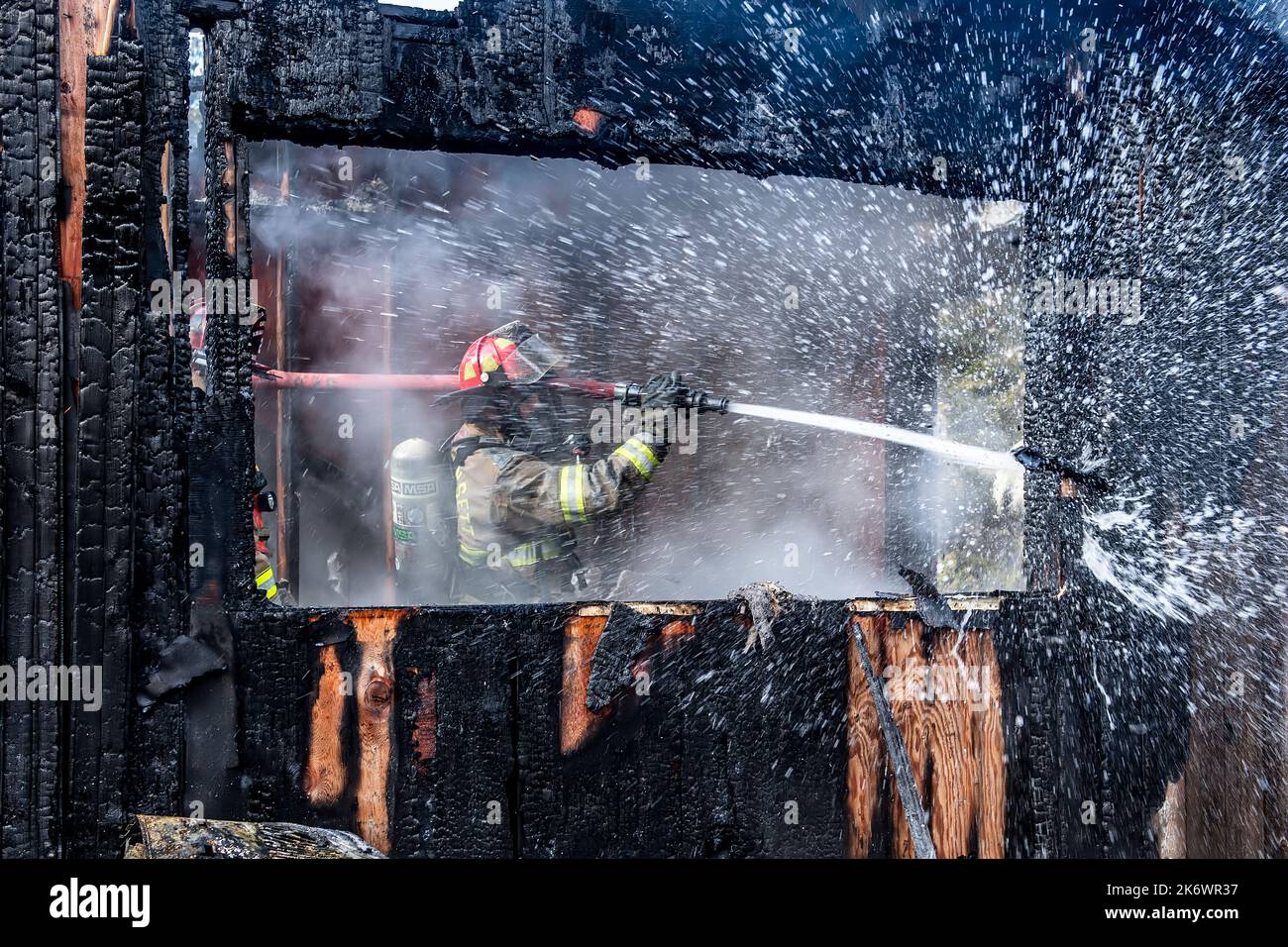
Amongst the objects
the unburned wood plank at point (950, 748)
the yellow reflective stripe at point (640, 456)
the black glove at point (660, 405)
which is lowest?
the unburned wood plank at point (950, 748)

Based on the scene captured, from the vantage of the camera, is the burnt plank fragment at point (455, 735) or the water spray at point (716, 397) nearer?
the burnt plank fragment at point (455, 735)

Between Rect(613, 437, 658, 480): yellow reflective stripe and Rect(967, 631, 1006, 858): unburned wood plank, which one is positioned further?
Rect(613, 437, 658, 480): yellow reflective stripe

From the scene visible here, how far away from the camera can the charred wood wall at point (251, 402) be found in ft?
6.26

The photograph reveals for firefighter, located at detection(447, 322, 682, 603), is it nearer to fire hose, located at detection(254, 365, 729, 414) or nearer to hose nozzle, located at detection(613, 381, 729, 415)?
hose nozzle, located at detection(613, 381, 729, 415)

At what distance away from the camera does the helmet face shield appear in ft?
12.6

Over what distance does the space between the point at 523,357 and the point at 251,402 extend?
185 cm

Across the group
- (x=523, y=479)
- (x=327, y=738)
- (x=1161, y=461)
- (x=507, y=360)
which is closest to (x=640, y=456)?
(x=523, y=479)

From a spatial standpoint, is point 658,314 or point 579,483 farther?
point 658,314

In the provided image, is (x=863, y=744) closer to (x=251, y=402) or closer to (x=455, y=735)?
(x=455, y=735)

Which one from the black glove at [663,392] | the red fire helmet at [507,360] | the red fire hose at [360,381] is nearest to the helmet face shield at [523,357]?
the red fire helmet at [507,360]

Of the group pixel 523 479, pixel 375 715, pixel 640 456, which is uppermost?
pixel 640 456

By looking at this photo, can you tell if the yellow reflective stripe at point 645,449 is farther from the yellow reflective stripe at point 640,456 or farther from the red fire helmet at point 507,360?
the red fire helmet at point 507,360

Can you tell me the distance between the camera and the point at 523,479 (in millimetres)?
3795

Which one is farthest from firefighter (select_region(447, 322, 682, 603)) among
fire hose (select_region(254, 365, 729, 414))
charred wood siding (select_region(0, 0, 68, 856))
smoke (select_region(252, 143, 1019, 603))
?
charred wood siding (select_region(0, 0, 68, 856))
